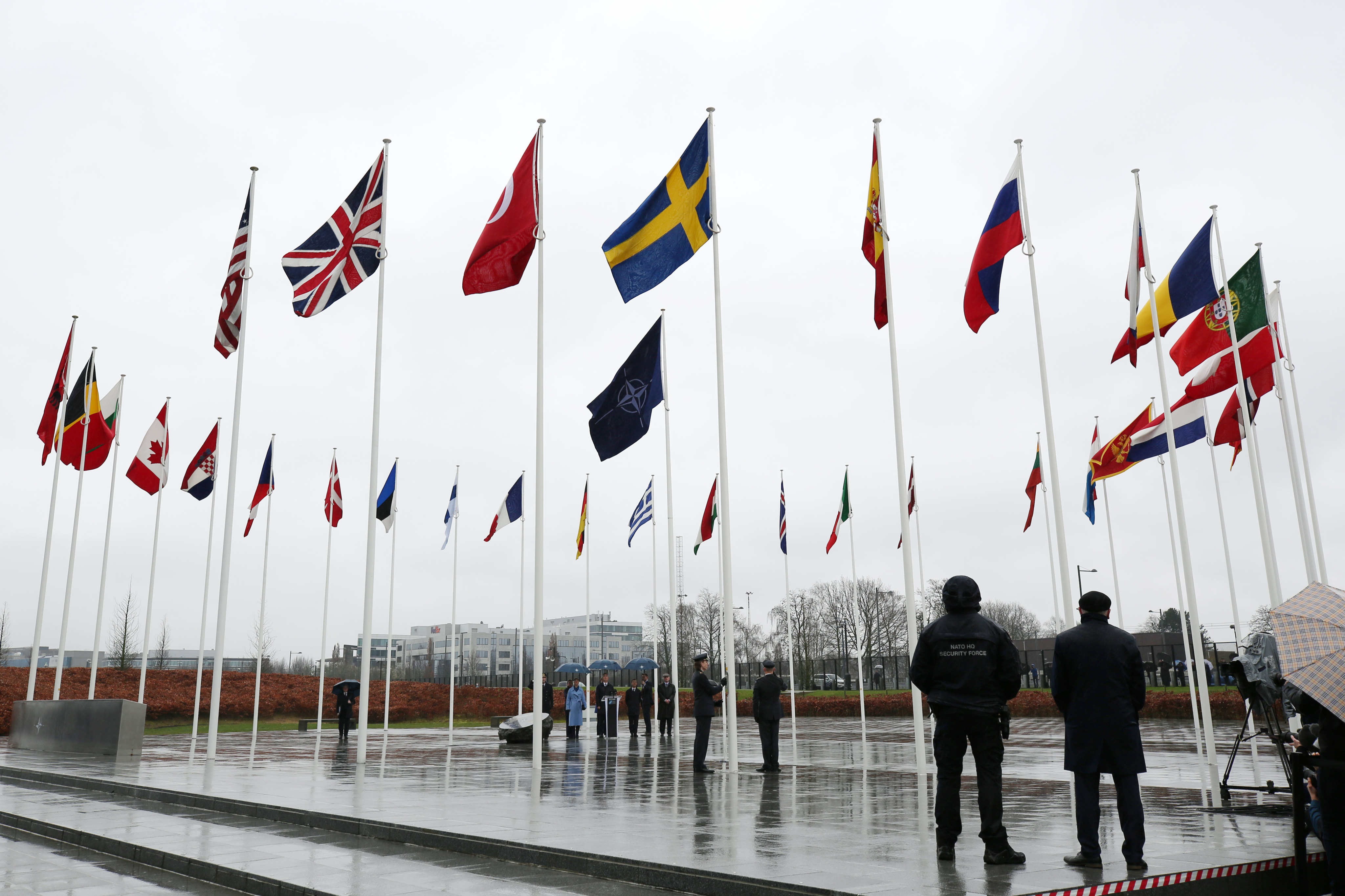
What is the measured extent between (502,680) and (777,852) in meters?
72.3

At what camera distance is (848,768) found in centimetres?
1639

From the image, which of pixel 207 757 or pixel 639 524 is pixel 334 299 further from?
pixel 639 524

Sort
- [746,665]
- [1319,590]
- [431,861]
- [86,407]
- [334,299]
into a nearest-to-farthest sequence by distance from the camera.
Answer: [1319,590]
[431,861]
[334,299]
[86,407]
[746,665]

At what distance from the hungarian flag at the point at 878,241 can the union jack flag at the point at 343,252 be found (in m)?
8.14

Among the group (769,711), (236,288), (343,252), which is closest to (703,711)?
(769,711)

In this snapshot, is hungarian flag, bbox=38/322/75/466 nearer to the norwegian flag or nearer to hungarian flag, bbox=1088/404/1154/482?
the norwegian flag

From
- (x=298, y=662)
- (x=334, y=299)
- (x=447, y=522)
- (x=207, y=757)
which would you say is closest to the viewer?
(x=334, y=299)

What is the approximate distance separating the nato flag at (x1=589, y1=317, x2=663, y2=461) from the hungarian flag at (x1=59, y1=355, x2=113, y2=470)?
15440 mm

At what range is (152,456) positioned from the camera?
23.8 m

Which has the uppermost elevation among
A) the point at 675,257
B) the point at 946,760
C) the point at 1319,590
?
the point at 675,257

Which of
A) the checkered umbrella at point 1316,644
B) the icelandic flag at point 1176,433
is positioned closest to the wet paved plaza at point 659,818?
the checkered umbrella at point 1316,644

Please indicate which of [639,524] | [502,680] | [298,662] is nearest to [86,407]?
[639,524]

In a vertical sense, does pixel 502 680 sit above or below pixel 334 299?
below

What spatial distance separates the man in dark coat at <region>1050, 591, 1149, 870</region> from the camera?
260 inches
